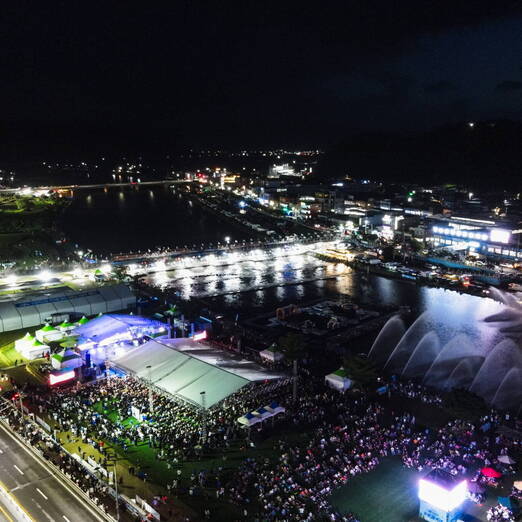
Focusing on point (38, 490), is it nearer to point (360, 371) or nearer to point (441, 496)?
point (441, 496)

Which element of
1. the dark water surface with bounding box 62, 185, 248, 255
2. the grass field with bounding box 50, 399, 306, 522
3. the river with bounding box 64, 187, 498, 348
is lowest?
the dark water surface with bounding box 62, 185, 248, 255

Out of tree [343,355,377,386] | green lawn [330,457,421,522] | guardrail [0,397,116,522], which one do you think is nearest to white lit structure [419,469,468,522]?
green lawn [330,457,421,522]

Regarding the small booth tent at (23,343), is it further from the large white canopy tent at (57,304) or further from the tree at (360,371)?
the tree at (360,371)

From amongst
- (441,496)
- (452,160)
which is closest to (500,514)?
(441,496)

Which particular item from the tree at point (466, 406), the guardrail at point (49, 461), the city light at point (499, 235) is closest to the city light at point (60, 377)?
the guardrail at point (49, 461)

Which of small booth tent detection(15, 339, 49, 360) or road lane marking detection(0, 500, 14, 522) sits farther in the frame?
small booth tent detection(15, 339, 49, 360)

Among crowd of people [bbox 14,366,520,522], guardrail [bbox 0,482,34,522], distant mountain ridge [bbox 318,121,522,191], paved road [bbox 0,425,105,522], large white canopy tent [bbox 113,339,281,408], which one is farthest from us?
distant mountain ridge [bbox 318,121,522,191]

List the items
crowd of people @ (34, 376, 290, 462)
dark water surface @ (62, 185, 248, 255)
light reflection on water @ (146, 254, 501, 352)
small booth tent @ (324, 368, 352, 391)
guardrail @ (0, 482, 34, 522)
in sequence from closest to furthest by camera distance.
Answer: guardrail @ (0, 482, 34, 522) → crowd of people @ (34, 376, 290, 462) → small booth tent @ (324, 368, 352, 391) → light reflection on water @ (146, 254, 501, 352) → dark water surface @ (62, 185, 248, 255)

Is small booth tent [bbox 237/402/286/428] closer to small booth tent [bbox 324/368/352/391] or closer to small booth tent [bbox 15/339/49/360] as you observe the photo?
small booth tent [bbox 324/368/352/391]
